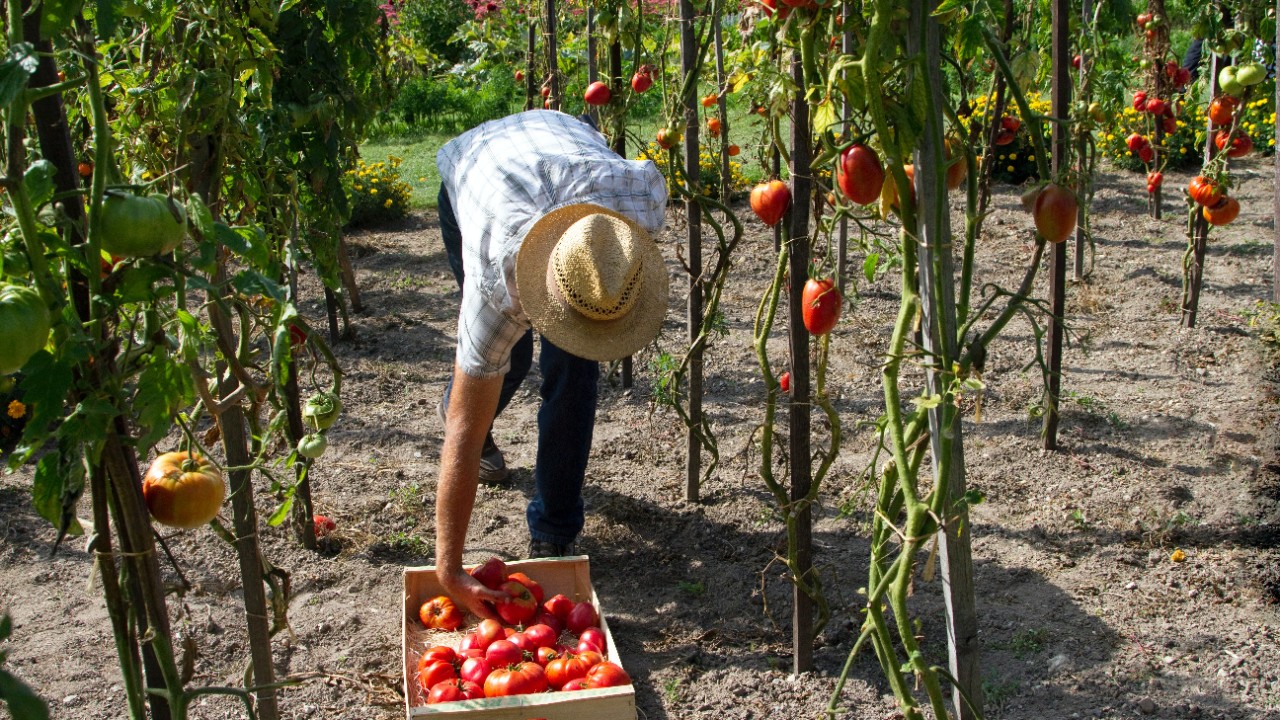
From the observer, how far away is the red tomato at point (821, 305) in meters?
2.05

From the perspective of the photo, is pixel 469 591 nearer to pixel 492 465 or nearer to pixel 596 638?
pixel 596 638

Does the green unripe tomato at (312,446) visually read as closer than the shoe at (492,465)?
Yes

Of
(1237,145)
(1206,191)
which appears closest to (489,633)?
(1206,191)

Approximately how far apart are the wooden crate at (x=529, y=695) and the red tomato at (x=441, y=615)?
0.02m

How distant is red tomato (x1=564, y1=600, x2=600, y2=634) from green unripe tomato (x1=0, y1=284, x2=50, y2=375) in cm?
180

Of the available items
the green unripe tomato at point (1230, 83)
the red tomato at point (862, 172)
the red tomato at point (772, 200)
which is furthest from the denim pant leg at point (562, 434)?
the green unripe tomato at point (1230, 83)

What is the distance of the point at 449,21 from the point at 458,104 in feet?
6.47

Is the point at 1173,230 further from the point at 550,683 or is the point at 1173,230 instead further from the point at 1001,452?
the point at 550,683

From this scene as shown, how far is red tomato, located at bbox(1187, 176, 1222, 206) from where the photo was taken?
3.75 m

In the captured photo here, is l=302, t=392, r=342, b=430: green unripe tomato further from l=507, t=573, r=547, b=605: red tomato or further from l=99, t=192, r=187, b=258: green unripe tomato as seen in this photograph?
l=507, t=573, r=547, b=605: red tomato

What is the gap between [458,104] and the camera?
33.4 ft

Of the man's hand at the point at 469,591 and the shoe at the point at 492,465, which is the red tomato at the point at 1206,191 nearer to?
the shoe at the point at 492,465

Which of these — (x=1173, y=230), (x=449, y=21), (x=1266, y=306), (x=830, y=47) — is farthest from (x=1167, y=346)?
(x=449, y=21)

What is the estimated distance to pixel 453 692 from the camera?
2.27 meters
